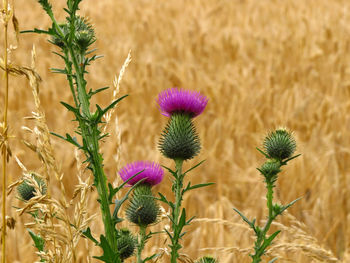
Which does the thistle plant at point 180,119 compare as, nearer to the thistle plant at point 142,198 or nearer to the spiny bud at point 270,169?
the thistle plant at point 142,198

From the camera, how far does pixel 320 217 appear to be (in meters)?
2.72

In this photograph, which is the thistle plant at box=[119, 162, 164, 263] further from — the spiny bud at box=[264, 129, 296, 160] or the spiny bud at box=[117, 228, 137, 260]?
the spiny bud at box=[264, 129, 296, 160]

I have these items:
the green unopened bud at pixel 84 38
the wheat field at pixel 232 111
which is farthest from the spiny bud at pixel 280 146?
the green unopened bud at pixel 84 38

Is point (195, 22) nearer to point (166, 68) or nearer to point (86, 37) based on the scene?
point (166, 68)

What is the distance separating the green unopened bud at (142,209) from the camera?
1.29 metres

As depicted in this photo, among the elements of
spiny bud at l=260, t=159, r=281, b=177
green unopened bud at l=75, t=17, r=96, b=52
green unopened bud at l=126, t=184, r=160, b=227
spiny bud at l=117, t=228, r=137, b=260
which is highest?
green unopened bud at l=75, t=17, r=96, b=52

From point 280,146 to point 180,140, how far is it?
24 cm

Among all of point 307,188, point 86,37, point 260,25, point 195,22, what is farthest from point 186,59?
point 86,37

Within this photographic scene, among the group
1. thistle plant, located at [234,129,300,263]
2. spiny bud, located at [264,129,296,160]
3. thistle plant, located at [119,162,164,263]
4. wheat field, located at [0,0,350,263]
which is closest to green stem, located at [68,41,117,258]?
wheat field, located at [0,0,350,263]

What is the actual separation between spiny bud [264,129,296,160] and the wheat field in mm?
130

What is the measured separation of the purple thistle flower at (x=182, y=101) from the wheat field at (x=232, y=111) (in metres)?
0.18

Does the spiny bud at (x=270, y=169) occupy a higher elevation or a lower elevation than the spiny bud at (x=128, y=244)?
higher

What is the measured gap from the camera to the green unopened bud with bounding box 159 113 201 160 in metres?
1.27

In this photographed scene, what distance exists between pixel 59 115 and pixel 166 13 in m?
4.64
